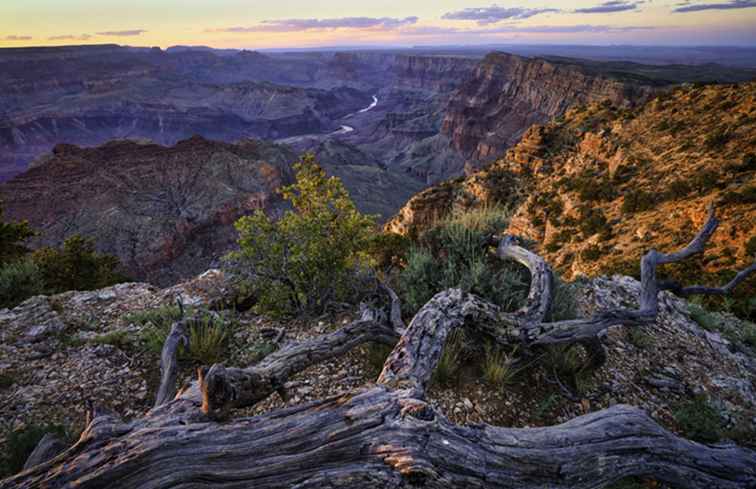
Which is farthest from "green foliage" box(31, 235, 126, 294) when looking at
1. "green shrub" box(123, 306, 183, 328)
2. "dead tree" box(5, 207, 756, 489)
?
"dead tree" box(5, 207, 756, 489)

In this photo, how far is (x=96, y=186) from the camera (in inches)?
2125

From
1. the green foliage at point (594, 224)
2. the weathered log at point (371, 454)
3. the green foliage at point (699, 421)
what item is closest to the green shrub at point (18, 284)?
the weathered log at point (371, 454)

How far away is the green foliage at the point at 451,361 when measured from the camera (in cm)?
385

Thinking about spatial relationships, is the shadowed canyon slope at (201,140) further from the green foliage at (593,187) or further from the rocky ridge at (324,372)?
the rocky ridge at (324,372)

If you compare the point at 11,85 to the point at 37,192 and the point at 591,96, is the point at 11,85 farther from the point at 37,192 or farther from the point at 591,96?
the point at 591,96

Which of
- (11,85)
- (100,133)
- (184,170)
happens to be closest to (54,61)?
(11,85)

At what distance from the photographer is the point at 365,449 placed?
2.26m

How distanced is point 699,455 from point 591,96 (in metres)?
85.0

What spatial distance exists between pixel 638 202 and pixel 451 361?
52.0ft

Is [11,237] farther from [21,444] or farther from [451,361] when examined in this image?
[451,361]

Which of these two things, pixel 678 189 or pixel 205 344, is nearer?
pixel 205 344

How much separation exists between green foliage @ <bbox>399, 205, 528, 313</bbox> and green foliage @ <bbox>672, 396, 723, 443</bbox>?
1921mm

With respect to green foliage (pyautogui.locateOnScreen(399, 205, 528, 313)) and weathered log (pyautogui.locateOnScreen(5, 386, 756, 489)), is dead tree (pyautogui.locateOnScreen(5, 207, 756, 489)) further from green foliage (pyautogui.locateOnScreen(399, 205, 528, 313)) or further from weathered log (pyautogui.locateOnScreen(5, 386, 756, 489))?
green foliage (pyautogui.locateOnScreen(399, 205, 528, 313))

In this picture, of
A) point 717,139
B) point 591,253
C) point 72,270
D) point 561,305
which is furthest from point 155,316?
point 717,139
